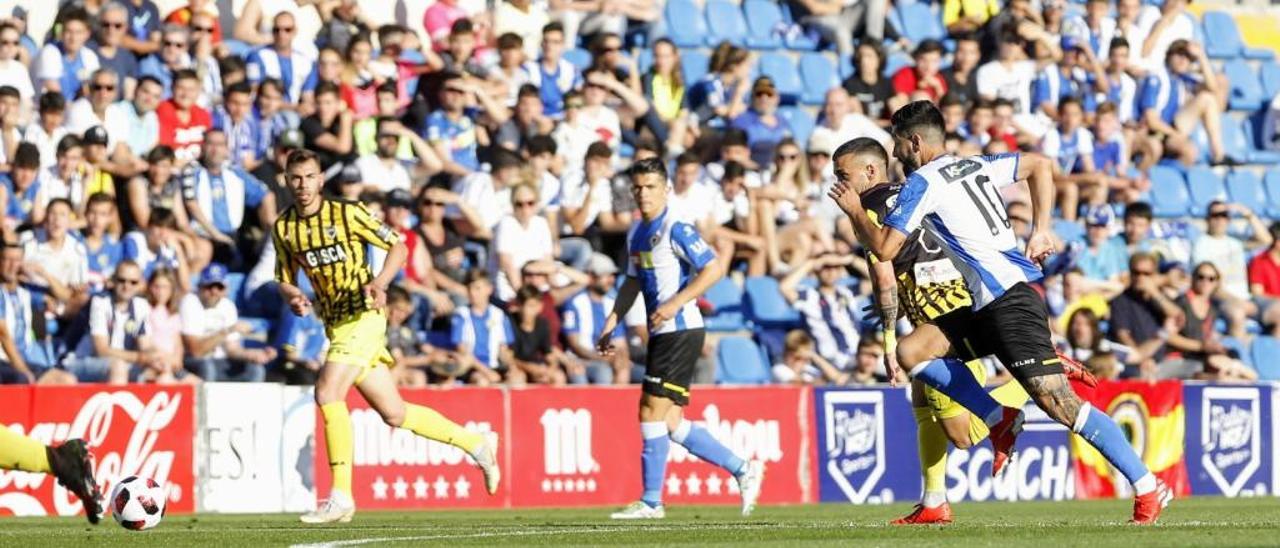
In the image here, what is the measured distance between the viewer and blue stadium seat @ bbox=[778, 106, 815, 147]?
2269 centimetres

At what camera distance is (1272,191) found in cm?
2534

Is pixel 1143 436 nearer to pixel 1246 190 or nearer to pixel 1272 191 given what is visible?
pixel 1246 190

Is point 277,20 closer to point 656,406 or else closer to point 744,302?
point 744,302

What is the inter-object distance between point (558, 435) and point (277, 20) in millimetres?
4918

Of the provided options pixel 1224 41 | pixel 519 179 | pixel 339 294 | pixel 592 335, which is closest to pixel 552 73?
pixel 519 179

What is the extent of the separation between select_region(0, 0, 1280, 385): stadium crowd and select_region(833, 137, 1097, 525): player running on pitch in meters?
6.57

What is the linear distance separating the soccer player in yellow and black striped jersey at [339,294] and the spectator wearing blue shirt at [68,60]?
20.8 ft

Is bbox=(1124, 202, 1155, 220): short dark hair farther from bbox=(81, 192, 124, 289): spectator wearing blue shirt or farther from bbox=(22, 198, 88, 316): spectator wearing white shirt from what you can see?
bbox=(22, 198, 88, 316): spectator wearing white shirt

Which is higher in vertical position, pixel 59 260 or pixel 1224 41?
pixel 1224 41

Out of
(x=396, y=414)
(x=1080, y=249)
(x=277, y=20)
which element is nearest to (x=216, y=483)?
(x=396, y=414)

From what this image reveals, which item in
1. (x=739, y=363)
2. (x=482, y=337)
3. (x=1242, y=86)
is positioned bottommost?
(x=739, y=363)

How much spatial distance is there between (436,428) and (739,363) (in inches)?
266

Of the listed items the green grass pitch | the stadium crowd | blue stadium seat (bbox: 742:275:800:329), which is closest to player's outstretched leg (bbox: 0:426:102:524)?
the green grass pitch

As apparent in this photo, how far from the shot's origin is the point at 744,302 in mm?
20500
